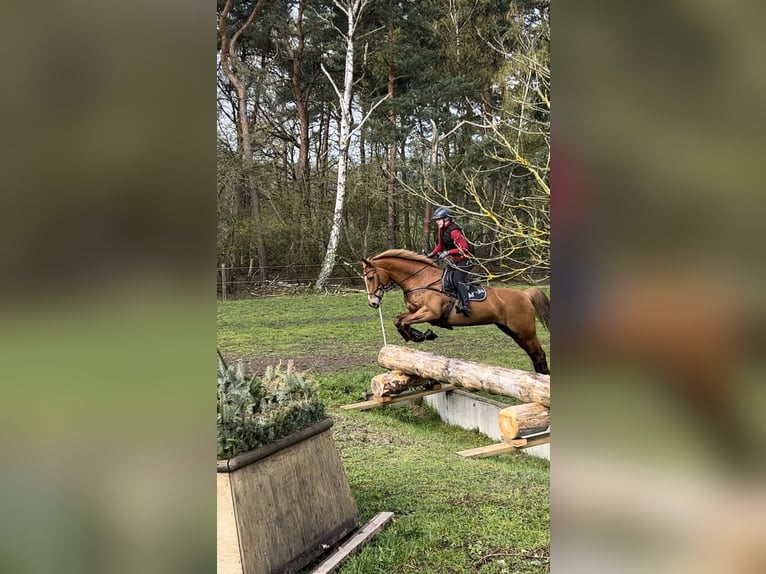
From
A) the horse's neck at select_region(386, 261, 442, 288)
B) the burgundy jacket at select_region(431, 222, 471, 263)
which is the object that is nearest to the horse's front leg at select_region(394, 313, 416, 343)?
the horse's neck at select_region(386, 261, 442, 288)

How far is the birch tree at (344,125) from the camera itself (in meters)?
9.55

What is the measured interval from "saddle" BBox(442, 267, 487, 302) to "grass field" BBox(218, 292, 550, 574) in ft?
3.63

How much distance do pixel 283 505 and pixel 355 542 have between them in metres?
0.44

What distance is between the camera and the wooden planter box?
2.05 metres

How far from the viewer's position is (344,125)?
991 cm

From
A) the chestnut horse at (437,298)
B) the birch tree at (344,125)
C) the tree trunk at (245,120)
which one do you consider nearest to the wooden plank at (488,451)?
the chestnut horse at (437,298)

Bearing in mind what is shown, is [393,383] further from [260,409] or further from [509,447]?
[260,409]

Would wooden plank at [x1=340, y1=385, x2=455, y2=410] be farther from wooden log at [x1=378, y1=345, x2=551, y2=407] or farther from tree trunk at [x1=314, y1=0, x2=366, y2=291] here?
tree trunk at [x1=314, y1=0, x2=366, y2=291]

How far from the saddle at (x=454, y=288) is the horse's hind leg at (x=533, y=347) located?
Answer: 368mm
